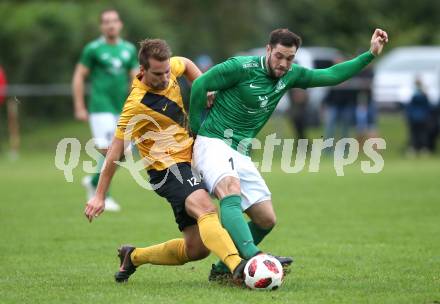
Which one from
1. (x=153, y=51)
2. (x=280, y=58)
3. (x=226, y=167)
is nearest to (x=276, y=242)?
(x=226, y=167)

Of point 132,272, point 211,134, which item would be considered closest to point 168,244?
point 132,272

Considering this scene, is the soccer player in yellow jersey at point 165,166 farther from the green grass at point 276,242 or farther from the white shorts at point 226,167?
the green grass at point 276,242

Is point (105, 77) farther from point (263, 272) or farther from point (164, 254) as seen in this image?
point (263, 272)

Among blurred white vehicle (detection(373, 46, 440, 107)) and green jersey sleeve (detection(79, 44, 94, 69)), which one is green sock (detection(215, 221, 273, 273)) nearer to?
green jersey sleeve (detection(79, 44, 94, 69))

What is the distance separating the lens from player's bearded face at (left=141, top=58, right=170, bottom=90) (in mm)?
6605

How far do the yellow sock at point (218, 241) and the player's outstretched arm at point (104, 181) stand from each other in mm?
694

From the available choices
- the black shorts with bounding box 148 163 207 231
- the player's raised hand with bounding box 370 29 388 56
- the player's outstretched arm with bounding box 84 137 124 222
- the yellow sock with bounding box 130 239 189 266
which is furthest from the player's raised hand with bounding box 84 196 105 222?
the player's raised hand with bounding box 370 29 388 56

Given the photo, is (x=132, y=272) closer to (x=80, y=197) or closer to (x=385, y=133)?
(x=80, y=197)

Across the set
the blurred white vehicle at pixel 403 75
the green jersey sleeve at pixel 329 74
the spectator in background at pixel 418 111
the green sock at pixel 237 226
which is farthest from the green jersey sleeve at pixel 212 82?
the blurred white vehicle at pixel 403 75

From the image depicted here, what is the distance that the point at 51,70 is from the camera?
2586cm

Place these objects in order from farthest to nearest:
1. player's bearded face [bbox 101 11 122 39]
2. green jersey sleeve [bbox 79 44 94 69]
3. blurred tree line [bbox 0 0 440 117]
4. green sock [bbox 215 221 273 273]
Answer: blurred tree line [bbox 0 0 440 117], green jersey sleeve [bbox 79 44 94 69], player's bearded face [bbox 101 11 122 39], green sock [bbox 215 221 273 273]

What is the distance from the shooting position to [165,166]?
268 inches

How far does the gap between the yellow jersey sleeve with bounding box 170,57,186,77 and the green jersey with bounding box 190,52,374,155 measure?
0.36m

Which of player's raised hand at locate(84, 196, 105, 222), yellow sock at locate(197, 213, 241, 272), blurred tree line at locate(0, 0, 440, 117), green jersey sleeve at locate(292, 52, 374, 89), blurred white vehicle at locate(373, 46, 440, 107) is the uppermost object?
blurred tree line at locate(0, 0, 440, 117)
